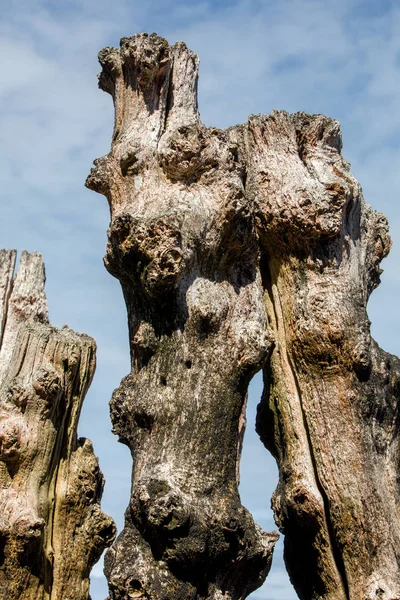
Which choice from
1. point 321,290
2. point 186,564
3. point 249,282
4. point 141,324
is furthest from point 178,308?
point 186,564

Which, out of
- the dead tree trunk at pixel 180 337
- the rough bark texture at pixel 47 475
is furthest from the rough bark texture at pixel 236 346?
the rough bark texture at pixel 47 475

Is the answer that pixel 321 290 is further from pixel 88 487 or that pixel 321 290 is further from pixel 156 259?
pixel 88 487

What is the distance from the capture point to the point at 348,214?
7.19 metres

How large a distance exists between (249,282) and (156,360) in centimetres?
99

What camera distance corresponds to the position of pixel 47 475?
6.37 m

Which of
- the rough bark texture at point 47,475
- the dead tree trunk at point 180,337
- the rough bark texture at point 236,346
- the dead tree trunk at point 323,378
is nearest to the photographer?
the dead tree trunk at point 180,337

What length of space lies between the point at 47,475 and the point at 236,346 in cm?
160

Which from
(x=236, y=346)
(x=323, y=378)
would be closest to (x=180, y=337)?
(x=236, y=346)

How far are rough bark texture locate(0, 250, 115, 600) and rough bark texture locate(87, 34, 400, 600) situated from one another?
430mm

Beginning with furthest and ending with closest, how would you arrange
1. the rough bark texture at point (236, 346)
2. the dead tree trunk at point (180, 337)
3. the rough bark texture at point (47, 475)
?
the rough bark texture at point (47, 475)
the rough bark texture at point (236, 346)
the dead tree trunk at point (180, 337)

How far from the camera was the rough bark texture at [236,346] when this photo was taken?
5.87 metres

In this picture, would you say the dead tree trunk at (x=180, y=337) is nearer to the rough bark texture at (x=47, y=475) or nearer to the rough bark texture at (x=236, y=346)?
the rough bark texture at (x=236, y=346)

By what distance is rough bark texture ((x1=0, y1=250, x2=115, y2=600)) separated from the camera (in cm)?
607

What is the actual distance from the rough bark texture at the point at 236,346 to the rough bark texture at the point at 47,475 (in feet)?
1.41
